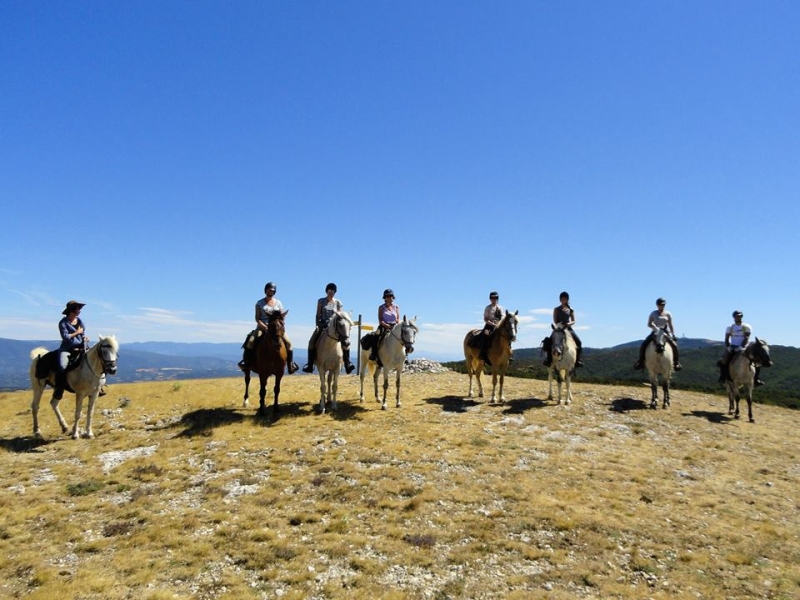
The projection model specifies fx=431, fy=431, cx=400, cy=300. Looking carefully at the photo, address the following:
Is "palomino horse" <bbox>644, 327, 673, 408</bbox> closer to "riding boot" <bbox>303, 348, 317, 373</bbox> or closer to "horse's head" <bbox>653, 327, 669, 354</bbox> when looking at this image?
"horse's head" <bbox>653, 327, 669, 354</bbox>

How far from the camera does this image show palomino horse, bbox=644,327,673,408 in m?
19.5

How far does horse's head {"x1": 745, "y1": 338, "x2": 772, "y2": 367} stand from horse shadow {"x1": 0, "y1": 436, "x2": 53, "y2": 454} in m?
27.0

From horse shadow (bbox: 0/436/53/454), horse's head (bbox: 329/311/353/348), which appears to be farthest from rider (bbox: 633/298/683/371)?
horse shadow (bbox: 0/436/53/454)

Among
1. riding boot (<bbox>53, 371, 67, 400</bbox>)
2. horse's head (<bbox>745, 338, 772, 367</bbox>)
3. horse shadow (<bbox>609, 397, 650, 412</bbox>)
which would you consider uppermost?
horse's head (<bbox>745, 338, 772, 367</bbox>)

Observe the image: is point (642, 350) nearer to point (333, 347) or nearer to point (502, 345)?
point (502, 345)

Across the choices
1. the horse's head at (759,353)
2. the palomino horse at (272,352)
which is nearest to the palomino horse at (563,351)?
the horse's head at (759,353)

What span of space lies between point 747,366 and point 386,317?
1580 centimetres

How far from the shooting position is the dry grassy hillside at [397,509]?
21.0 ft

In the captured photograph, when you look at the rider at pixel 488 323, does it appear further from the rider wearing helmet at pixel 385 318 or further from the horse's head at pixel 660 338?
the horse's head at pixel 660 338

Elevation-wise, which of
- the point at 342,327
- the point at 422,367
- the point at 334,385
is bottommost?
the point at 422,367

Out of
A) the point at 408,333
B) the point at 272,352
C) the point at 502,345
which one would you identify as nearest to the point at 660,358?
the point at 502,345

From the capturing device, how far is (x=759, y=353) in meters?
18.8

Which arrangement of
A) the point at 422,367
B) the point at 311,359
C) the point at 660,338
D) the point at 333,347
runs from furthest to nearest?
the point at 422,367 < the point at 660,338 < the point at 311,359 < the point at 333,347

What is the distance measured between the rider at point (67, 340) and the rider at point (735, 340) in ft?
85.6
